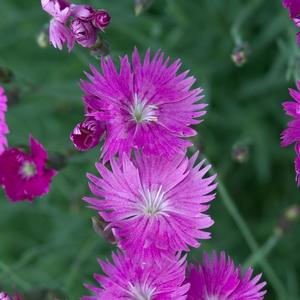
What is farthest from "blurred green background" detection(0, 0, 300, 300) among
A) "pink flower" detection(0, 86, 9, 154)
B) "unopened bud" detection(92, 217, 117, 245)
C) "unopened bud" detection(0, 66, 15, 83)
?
Result: "unopened bud" detection(92, 217, 117, 245)

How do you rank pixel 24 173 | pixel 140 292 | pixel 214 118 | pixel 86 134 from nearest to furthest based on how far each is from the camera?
pixel 86 134
pixel 140 292
pixel 24 173
pixel 214 118

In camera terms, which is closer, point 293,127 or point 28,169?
point 293,127

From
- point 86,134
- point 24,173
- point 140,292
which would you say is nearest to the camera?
point 86,134

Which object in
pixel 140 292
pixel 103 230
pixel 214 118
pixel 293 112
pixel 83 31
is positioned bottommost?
pixel 140 292

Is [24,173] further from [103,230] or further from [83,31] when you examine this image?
[83,31]

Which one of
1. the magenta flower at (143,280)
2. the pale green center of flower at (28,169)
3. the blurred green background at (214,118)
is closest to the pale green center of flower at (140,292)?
the magenta flower at (143,280)

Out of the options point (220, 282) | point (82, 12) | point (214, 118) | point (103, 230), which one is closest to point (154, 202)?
point (103, 230)

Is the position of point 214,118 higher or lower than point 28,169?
higher

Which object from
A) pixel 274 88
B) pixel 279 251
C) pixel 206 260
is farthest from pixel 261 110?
pixel 206 260
